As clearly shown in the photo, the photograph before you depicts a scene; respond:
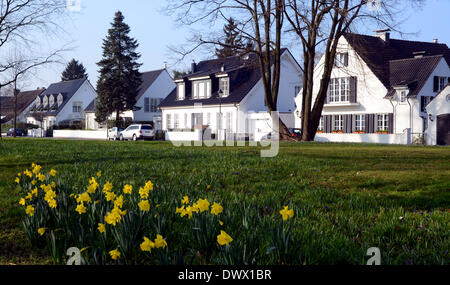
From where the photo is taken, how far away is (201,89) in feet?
161

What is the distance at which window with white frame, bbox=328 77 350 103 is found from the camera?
42.1m

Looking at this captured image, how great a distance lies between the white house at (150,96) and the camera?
60.7 metres

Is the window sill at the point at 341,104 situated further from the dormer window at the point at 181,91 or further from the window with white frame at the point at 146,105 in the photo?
the window with white frame at the point at 146,105

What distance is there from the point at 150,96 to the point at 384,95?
1229 inches

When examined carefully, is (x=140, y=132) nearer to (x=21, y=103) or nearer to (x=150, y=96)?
(x=150, y=96)

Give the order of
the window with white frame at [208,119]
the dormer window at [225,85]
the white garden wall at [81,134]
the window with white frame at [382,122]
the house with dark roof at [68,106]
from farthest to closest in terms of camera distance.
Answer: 1. the house with dark roof at [68,106]
2. the white garden wall at [81,134]
3. the window with white frame at [208,119]
4. the dormer window at [225,85]
5. the window with white frame at [382,122]

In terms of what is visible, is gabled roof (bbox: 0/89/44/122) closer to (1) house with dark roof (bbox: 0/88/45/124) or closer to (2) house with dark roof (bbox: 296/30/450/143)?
(1) house with dark roof (bbox: 0/88/45/124)

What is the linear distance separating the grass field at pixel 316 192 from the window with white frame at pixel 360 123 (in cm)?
2669

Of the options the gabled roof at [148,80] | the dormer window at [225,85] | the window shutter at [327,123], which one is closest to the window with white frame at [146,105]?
the gabled roof at [148,80]

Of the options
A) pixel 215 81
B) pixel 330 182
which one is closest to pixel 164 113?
pixel 215 81

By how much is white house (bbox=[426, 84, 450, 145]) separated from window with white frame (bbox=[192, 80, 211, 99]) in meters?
20.7

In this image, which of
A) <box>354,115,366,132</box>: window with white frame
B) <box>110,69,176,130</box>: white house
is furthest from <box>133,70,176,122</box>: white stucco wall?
<box>354,115,366,132</box>: window with white frame

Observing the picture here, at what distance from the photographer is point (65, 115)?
73.6 metres

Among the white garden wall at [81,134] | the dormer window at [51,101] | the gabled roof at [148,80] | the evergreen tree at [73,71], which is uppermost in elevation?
the evergreen tree at [73,71]
